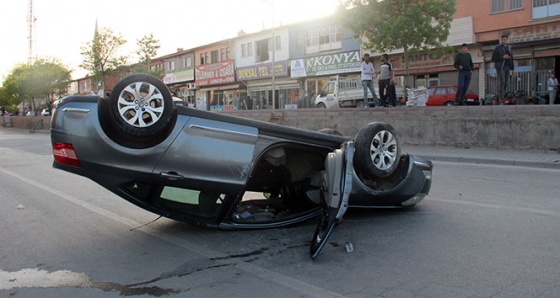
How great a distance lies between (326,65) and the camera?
113 feet

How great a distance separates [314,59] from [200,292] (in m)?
33.1

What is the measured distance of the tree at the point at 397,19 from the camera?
21.4 m

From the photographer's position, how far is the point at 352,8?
2208 centimetres

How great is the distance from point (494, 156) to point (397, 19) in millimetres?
11457

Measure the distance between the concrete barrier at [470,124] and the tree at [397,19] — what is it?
7088 mm

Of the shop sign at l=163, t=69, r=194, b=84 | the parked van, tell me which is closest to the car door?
the parked van

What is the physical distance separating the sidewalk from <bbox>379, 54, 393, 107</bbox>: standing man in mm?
2667

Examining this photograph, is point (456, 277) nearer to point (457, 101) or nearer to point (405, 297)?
point (405, 297)

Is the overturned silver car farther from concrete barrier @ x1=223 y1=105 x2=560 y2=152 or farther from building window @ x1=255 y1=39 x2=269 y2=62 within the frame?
building window @ x1=255 y1=39 x2=269 y2=62

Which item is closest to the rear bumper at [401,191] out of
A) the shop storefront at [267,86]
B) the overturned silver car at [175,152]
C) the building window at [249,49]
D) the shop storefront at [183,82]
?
the overturned silver car at [175,152]

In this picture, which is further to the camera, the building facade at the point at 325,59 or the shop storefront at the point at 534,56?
the building facade at the point at 325,59

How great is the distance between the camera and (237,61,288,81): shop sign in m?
38.6

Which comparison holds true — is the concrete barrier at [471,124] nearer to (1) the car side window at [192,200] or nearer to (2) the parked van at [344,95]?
(2) the parked van at [344,95]

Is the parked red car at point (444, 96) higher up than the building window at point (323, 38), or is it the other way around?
the building window at point (323, 38)
